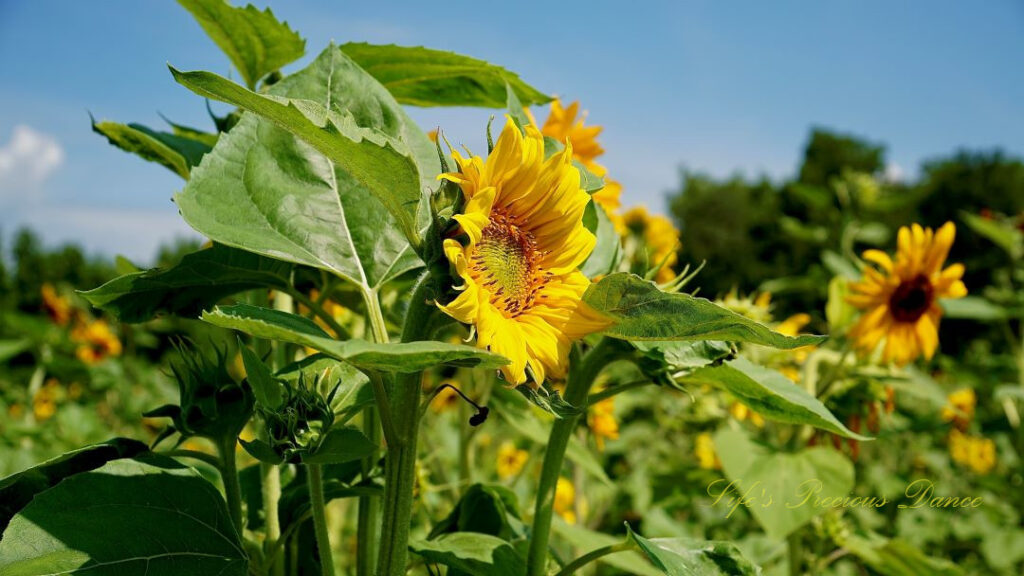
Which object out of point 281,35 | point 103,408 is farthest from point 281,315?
point 103,408

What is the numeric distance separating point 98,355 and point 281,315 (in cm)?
433

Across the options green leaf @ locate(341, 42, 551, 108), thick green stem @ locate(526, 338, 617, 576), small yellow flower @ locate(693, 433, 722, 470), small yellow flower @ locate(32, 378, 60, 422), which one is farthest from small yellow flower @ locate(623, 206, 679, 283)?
small yellow flower @ locate(32, 378, 60, 422)

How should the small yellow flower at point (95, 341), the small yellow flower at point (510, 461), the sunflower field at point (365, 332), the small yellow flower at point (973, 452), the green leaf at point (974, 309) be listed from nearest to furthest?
1. the sunflower field at point (365, 332)
2. the green leaf at point (974, 309)
3. the small yellow flower at point (510, 461)
4. the small yellow flower at point (973, 452)
5. the small yellow flower at point (95, 341)

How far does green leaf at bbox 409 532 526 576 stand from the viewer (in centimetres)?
60

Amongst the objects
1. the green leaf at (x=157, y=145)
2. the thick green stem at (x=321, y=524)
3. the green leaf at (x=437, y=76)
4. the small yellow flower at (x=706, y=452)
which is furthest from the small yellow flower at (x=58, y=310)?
the thick green stem at (x=321, y=524)

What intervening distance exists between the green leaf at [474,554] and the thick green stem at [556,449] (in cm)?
2

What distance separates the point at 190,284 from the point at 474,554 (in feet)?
1.13

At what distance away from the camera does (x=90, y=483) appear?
1.90ft

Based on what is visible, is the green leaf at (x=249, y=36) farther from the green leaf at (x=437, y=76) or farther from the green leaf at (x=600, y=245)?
the green leaf at (x=600, y=245)

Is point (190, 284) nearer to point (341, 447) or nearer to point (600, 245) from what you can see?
point (341, 447)

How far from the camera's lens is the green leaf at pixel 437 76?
33.4 inches

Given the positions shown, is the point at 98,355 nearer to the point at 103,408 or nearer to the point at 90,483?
the point at 103,408

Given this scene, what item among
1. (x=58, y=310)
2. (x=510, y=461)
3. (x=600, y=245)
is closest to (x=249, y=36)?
(x=600, y=245)

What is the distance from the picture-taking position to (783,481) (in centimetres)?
129
